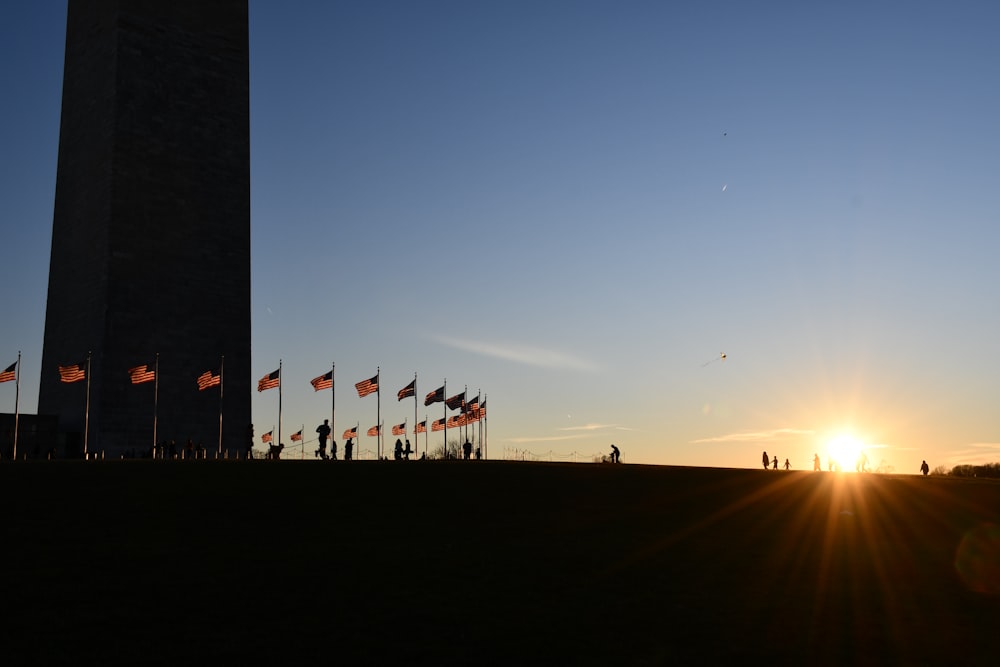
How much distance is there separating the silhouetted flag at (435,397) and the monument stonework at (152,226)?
1695 cm

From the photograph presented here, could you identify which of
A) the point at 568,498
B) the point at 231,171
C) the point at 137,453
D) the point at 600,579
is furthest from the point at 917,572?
the point at 231,171

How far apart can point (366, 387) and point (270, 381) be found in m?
4.91

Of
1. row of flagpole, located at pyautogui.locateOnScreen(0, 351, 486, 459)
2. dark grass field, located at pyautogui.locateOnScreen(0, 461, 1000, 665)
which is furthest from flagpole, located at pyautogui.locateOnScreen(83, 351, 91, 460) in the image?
dark grass field, located at pyautogui.locateOnScreen(0, 461, 1000, 665)

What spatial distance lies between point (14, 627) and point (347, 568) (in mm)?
6644

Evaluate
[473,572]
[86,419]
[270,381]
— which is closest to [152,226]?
[86,419]

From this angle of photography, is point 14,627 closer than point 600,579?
Yes

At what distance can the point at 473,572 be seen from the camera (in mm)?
22516

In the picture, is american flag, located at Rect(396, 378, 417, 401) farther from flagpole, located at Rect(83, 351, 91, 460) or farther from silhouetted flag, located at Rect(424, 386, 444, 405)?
flagpole, located at Rect(83, 351, 91, 460)

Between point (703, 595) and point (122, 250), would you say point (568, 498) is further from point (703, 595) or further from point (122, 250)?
point (122, 250)

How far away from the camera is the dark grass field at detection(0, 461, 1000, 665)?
18.0 metres

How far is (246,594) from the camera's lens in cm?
2016

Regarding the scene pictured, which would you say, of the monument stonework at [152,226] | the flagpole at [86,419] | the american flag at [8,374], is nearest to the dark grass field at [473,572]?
the american flag at [8,374]

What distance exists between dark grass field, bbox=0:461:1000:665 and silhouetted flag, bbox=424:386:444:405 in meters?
23.9

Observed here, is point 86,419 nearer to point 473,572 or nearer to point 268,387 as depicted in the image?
point 268,387
